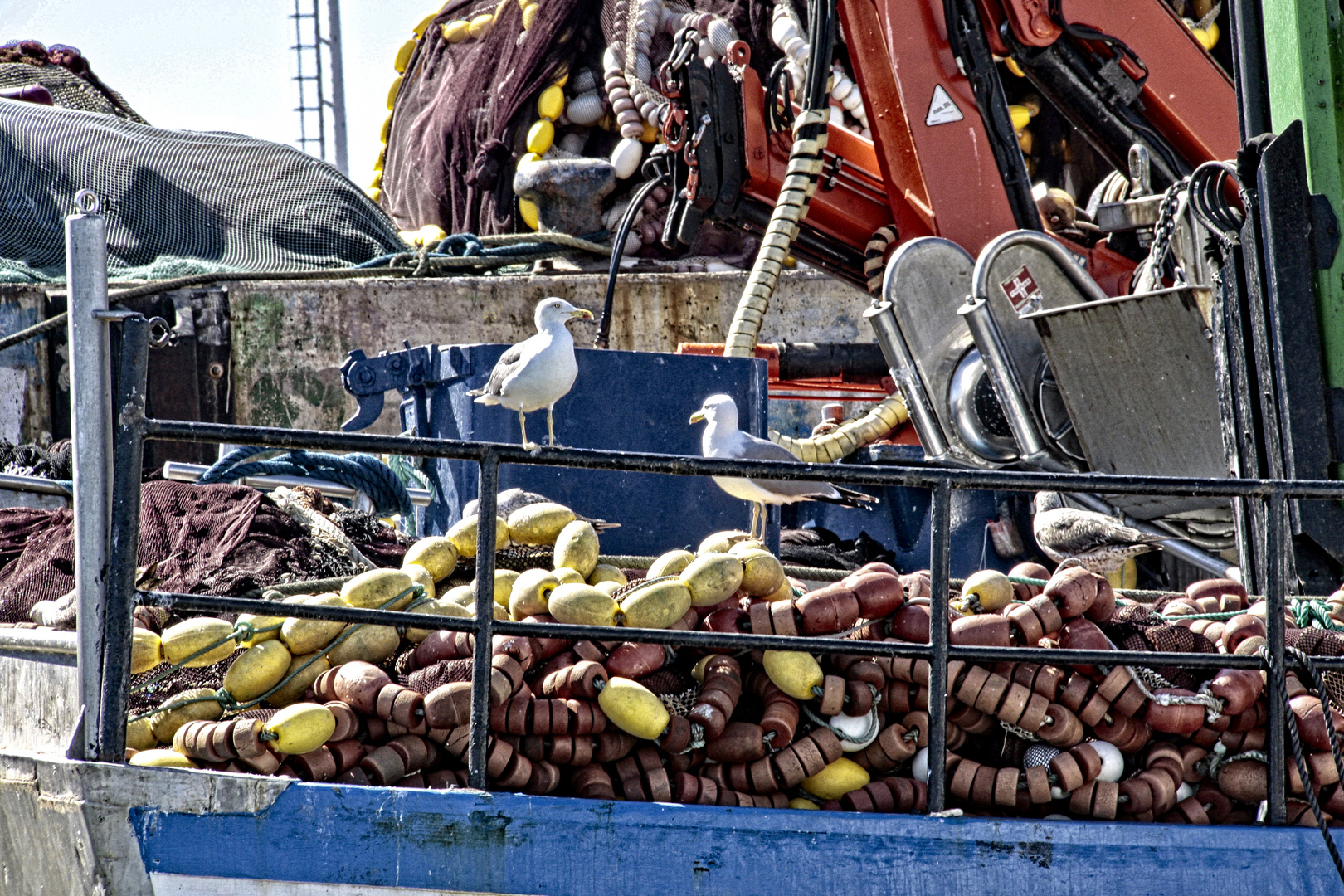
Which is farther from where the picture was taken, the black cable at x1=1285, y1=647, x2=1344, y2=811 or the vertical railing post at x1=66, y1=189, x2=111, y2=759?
the black cable at x1=1285, y1=647, x2=1344, y2=811

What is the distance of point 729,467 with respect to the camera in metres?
2.63

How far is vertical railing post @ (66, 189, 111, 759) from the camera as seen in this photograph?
95.4 inches

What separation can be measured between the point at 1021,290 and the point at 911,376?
687 mm

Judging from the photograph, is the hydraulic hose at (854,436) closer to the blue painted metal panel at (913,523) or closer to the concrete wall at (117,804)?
the blue painted metal panel at (913,523)

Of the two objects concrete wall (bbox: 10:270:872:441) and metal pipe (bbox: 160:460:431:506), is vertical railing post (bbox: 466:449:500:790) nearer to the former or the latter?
metal pipe (bbox: 160:460:431:506)

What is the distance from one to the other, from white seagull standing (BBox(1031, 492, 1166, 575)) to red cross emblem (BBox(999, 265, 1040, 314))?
5.09 feet

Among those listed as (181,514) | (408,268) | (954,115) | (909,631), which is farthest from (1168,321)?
(408,268)

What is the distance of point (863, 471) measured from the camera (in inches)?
103

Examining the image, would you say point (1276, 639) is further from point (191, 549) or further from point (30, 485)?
point (30, 485)

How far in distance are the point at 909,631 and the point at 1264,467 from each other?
1.87m

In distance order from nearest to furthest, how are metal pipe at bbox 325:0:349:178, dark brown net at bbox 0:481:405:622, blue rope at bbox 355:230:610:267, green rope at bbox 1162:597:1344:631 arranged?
green rope at bbox 1162:597:1344:631
dark brown net at bbox 0:481:405:622
blue rope at bbox 355:230:610:267
metal pipe at bbox 325:0:349:178

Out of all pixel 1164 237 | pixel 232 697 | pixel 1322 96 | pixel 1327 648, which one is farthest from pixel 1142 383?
pixel 232 697

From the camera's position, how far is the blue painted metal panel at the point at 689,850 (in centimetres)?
247

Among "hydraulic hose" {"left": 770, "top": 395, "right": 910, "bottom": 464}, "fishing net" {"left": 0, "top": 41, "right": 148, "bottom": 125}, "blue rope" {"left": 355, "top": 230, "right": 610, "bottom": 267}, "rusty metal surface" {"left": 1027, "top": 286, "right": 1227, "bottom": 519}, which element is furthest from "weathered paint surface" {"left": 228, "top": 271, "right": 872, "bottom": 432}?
"fishing net" {"left": 0, "top": 41, "right": 148, "bottom": 125}
